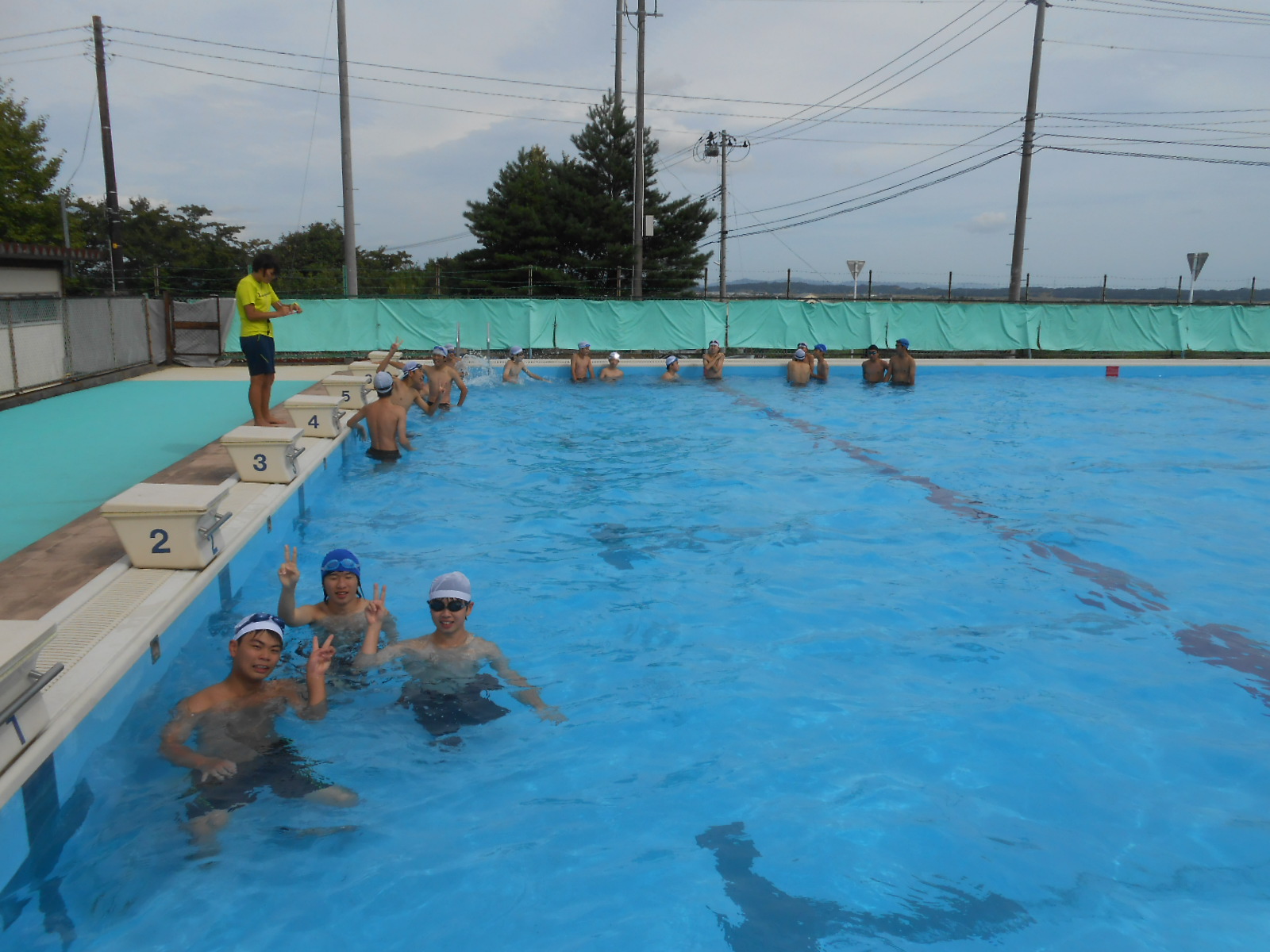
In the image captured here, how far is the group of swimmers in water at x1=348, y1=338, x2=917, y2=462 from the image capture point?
1037cm

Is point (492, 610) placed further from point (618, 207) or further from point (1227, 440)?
point (618, 207)

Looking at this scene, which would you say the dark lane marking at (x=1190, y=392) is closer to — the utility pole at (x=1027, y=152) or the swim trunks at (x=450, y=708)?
the utility pole at (x=1027, y=152)

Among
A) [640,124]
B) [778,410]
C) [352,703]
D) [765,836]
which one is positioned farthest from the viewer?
[640,124]

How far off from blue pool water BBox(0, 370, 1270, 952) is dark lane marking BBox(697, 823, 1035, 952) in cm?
1

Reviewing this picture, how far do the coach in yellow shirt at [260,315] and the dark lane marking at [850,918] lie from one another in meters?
6.29

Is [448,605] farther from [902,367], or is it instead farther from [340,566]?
[902,367]

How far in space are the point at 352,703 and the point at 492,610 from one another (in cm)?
171

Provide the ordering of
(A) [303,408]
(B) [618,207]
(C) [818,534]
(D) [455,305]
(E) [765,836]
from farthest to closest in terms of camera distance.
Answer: (B) [618,207]
(D) [455,305]
(A) [303,408]
(C) [818,534]
(E) [765,836]

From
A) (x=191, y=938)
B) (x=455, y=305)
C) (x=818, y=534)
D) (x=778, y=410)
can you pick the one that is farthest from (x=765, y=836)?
(x=455, y=305)

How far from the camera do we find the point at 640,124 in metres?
25.8

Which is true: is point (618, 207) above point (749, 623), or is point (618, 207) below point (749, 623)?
above

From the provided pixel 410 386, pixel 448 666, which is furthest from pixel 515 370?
pixel 448 666

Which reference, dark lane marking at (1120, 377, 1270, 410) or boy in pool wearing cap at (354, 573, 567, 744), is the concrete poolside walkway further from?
dark lane marking at (1120, 377, 1270, 410)

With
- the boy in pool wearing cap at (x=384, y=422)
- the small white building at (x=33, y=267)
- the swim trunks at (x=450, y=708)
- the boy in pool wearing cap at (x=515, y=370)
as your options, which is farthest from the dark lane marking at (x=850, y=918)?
the small white building at (x=33, y=267)
